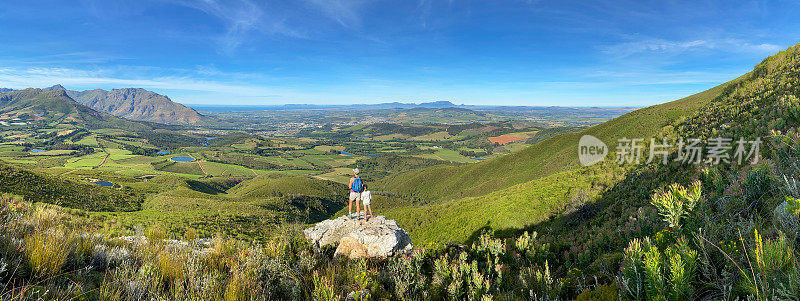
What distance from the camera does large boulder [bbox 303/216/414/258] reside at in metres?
9.05

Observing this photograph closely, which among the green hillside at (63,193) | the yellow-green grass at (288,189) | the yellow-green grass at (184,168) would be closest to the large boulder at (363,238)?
the green hillside at (63,193)

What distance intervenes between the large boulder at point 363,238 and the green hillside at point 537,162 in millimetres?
56382

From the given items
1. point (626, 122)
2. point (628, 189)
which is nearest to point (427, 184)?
point (626, 122)

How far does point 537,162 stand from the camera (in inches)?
3314

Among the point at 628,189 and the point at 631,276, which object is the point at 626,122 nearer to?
the point at 628,189

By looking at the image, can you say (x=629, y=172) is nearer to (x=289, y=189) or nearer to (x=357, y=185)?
(x=357, y=185)

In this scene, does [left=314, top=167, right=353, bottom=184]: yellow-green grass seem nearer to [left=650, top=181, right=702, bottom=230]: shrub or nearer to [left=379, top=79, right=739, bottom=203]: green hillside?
[left=379, top=79, right=739, bottom=203]: green hillside

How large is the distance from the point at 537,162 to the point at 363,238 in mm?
85924

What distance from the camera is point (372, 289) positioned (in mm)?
5133

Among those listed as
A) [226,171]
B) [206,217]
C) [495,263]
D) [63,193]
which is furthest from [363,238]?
[226,171]

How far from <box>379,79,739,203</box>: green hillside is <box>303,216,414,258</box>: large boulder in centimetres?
5638

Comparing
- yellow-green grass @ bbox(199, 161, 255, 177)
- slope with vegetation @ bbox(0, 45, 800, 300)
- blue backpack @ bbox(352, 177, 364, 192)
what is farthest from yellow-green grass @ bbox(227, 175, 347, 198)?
slope with vegetation @ bbox(0, 45, 800, 300)

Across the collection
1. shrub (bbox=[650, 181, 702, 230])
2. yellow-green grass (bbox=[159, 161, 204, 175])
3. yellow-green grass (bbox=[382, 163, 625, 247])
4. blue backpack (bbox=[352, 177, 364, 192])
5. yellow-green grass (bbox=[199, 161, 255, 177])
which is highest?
shrub (bbox=[650, 181, 702, 230])

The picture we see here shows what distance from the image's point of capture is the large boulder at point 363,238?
9055 mm
